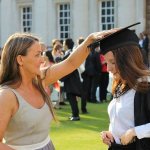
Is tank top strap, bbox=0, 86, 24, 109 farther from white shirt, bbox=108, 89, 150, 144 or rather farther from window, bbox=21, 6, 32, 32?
window, bbox=21, 6, 32, 32

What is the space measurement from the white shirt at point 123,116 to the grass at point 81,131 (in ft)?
13.3

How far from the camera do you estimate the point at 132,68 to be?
4094 mm

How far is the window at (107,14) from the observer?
2942 centimetres

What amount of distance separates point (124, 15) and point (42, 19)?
5167mm

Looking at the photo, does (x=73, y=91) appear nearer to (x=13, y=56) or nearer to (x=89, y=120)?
(x=89, y=120)

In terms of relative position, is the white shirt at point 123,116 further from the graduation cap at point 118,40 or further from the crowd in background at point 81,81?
the crowd in background at point 81,81

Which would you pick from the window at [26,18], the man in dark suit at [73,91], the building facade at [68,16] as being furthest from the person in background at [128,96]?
the window at [26,18]

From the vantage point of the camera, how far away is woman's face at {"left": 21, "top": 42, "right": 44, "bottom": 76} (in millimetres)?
4129

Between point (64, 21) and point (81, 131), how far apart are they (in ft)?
67.0

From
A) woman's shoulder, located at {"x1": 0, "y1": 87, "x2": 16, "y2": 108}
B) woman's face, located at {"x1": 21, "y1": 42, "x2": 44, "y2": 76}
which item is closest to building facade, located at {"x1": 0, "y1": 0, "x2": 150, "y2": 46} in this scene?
woman's face, located at {"x1": 21, "y1": 42, "x2": 44, "y2": 76}

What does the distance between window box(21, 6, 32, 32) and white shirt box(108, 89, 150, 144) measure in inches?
1104

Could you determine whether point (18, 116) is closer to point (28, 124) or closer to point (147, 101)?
point (28, 124)

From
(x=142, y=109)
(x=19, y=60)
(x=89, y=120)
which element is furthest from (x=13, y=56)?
(x=89, y=120)

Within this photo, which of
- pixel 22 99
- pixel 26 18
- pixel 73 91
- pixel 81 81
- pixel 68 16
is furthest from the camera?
pixel 26 18
